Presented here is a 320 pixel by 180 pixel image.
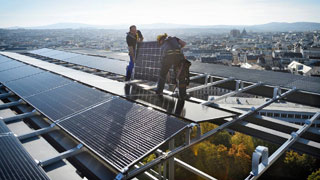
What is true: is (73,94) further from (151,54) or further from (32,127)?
(151,54)

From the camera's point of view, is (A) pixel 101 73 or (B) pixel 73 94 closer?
(B) pixel 73 94

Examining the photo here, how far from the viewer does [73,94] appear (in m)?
8.07

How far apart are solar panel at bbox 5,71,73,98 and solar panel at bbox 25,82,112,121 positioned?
1.79ft

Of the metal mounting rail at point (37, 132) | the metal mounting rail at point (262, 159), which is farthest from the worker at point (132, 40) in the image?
the metal mounting rail at point (262, 159)

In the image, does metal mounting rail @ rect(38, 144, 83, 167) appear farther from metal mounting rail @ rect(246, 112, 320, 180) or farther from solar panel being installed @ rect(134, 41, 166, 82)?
solar panel being installed @ rect(134, 41, 166, 82)

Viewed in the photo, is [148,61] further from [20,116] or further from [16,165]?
[16,165]

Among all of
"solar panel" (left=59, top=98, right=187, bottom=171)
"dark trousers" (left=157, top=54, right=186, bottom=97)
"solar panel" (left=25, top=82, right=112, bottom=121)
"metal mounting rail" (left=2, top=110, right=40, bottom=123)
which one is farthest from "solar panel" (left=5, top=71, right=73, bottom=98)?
"dark trousers" (left=157, top=54, right=186, bottom=97)

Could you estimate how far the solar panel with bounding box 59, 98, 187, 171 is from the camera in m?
4.38

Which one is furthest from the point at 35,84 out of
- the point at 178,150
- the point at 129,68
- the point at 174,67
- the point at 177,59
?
the point at 178,150

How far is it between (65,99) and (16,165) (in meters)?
3.54

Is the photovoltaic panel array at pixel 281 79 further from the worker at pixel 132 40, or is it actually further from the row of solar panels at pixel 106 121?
the row of solar panels at pixel 106 121

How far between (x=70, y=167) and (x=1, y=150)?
4.14 feet

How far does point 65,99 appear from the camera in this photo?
767cm

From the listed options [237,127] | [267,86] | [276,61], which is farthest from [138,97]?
[276,61]
